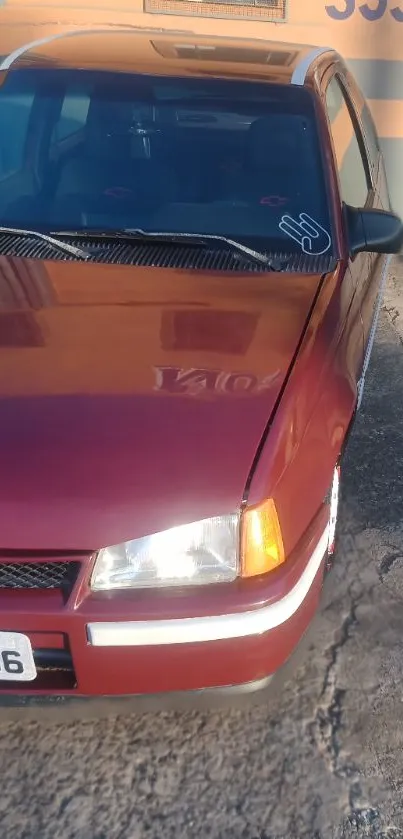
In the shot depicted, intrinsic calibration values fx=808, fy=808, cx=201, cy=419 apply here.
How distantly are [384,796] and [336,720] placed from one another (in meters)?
0.25

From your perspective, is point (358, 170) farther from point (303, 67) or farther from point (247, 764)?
point (247, 764)

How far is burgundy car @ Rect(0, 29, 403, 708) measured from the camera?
172 centimetres

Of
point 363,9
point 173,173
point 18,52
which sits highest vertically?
→ point 18,52

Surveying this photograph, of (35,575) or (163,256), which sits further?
(163,256)

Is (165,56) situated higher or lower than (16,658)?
higher

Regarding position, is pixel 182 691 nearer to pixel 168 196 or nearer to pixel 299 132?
pixel 168 196

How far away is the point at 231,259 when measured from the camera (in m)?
2.57

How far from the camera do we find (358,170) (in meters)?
3.54

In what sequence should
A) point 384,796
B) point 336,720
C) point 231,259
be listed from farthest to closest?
point 231,259
point 336,720
point 384,796

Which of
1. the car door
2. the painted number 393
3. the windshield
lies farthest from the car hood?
the painted number 393

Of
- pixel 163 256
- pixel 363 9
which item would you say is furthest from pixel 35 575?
pixel 363 9

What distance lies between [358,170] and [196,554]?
2365 mm

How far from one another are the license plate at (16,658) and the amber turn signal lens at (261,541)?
0.49 m

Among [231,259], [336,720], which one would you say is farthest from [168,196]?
[336,720]
